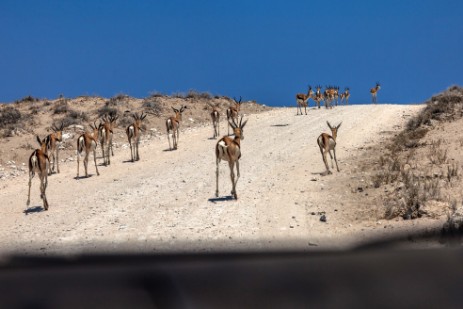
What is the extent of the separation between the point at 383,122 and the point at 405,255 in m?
33.9

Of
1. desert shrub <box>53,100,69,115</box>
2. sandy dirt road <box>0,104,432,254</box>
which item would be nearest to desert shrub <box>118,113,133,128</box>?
desert shrub <box>53,100,69,115</box>

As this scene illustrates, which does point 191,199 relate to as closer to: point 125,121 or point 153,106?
point 125,121

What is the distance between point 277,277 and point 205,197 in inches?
588

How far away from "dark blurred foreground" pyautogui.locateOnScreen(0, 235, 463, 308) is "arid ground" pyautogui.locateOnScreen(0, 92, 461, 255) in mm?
62

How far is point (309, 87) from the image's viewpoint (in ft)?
179

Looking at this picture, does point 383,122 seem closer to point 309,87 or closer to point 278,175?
point 278,175

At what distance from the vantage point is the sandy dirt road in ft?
41.0

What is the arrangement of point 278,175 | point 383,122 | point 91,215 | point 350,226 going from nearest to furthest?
point 350,226, point 91,215, point 278,175, point 383,122

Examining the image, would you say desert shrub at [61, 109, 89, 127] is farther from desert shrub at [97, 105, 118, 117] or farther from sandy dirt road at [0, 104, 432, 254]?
sandy dirt road at [0, 104, 432, 254]

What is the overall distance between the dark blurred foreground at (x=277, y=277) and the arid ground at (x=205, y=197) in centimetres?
6

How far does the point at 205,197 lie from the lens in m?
16.7

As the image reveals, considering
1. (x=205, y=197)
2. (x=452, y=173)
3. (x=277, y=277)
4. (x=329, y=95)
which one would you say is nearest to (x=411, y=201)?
(x=452, y=173)

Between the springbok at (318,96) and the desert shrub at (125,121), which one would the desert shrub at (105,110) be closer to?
the desert shrub at (125,121)

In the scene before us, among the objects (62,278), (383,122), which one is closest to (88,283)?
(62,278)
